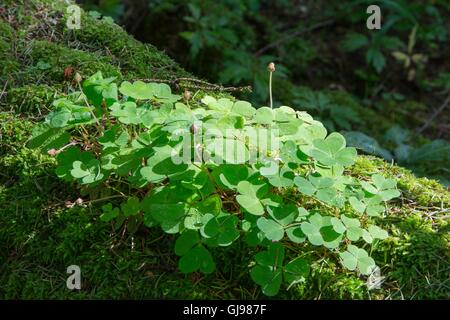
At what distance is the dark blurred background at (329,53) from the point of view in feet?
15.3

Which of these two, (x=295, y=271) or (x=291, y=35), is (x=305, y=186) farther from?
(x=291, y=35)

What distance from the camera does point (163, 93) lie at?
245 cm

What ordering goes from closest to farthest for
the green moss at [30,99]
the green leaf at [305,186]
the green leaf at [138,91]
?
the green leaf at [305,186] → the green leaf at [138,91] → the green moss at [30,99]

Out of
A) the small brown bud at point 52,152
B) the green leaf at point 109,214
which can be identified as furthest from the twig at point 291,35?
the green leaf at point 109,214

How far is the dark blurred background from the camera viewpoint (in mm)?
4664

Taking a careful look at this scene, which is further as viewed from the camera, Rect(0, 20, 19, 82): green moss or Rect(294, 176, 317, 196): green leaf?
Rect(0, 20, 19, 82): green moss

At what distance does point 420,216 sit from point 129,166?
3.90 ft

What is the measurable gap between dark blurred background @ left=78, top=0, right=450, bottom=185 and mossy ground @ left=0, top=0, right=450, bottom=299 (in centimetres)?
186

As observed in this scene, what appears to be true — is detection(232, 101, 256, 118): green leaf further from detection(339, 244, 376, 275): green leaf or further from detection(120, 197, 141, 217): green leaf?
detection(339, 244, 376, 275): green leaf

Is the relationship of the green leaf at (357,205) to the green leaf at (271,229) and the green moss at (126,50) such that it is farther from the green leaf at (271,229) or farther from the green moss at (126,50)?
the green moss at (126,50)

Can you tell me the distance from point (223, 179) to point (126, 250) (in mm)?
481

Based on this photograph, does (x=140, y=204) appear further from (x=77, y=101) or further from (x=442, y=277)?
(x=442, y=277)

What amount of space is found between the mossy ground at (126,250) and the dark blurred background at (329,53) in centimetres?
186

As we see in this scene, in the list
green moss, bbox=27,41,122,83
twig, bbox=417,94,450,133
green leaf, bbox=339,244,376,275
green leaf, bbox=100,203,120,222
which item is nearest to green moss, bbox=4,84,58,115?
green moss, bbox=27,41,122,83
